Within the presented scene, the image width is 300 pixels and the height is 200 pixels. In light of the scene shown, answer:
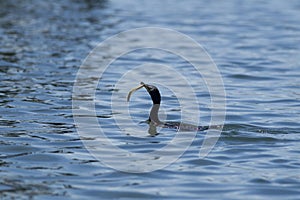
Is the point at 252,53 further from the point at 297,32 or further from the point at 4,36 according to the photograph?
the point at 4,36

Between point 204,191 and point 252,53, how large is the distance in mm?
12046

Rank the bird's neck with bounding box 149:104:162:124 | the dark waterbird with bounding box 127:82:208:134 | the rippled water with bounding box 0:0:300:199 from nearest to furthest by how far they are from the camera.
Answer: the rippled water with bounding box 0:0:300:199, the dark waterbird with bounding box 127:82:208:134, the bird's neck with bounding box 149:104:162:124

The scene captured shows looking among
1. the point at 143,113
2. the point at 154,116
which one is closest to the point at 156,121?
the point at 154,116

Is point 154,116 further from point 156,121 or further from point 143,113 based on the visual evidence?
point 143,113

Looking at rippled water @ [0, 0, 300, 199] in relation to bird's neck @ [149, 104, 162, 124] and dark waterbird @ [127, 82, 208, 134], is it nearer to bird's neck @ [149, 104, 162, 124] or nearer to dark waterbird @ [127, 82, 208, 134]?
dark waterbird @ [127, 82, 208, 134]

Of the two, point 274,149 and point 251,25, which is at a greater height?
point 251,25

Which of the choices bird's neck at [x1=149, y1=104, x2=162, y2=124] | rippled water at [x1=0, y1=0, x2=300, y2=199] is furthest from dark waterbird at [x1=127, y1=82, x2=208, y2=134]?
rippled water at [x1=0, y1=0, x2=300, y2=199]

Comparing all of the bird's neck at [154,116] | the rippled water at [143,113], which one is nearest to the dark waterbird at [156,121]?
the bird's neck at [154,116]

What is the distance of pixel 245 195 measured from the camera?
800cm

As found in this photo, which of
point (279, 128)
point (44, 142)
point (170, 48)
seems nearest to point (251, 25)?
point (170, 48)

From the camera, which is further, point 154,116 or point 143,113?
point 143,113

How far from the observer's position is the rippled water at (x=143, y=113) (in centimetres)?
835

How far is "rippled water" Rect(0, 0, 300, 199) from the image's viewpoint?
27.4ft

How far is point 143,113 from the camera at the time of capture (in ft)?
40.6
